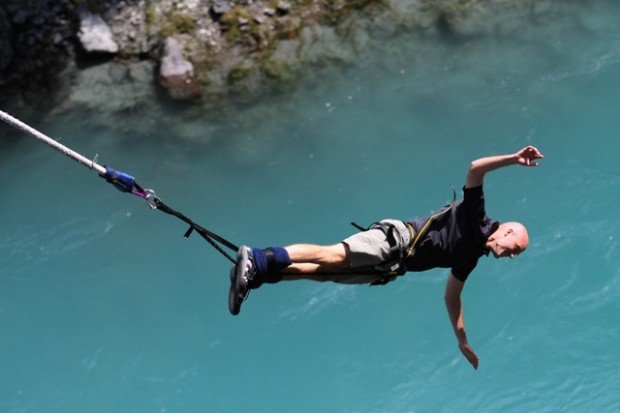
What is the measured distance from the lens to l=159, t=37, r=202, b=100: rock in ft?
35.3

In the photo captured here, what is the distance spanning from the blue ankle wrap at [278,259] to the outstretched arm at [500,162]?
1.14 meters

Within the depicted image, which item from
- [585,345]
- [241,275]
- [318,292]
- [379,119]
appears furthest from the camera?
[379,119]

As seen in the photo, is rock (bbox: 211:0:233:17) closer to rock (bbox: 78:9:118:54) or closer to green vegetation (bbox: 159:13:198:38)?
green vegetation (bbox: 159:13:198:38)

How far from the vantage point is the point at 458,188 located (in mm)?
9562

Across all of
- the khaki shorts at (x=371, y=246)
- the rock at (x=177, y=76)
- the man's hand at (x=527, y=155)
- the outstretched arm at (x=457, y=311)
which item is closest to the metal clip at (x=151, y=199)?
the khaki shorts at (x=371, y=246)

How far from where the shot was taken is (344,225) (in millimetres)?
9469

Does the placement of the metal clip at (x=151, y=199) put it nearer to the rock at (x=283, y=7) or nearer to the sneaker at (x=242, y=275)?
the sneaker at (x=242, y=275)

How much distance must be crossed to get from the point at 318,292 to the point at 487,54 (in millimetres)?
3348

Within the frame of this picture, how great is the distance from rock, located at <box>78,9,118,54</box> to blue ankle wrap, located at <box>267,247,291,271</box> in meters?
6.27

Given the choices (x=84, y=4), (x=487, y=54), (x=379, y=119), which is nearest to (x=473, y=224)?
(x=379, y=119)

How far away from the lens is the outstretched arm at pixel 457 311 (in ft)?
20.8

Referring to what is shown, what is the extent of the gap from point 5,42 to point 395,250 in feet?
23.0

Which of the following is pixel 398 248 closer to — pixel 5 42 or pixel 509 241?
pixel 509 241

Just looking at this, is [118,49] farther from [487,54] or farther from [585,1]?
[585,1]
